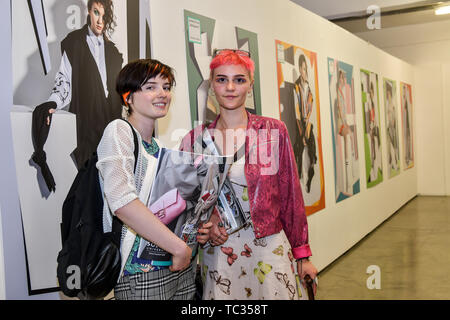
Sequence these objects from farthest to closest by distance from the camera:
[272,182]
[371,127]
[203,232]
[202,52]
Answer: [371,127] → [202,52] → [272,182] → [203,232]

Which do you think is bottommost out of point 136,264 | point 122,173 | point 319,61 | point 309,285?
point 309,285

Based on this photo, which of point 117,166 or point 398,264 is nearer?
point 117,166

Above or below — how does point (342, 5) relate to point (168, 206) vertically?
above

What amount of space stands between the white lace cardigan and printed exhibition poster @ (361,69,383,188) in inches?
192

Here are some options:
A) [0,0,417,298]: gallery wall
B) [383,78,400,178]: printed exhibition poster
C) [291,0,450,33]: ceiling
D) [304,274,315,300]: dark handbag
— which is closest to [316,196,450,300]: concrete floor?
[0,0,417,298]: gallery wall

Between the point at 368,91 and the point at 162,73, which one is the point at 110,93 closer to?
the point at 162,73

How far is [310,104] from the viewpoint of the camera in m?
4.15

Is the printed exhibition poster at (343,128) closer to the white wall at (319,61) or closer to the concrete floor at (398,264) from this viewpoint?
the white wall at (319,61)

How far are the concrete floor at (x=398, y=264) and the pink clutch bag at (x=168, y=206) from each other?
8.48 feet

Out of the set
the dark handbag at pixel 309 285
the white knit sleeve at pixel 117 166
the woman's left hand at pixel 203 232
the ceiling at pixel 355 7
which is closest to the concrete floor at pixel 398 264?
the dark handbag at pixel 309 285

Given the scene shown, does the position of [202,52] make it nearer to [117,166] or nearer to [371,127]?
[117,166]

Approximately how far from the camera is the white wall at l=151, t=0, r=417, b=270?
8.20 ft

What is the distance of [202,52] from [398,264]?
3141 millimetres

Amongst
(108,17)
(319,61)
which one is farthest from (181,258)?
(319,61)
